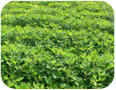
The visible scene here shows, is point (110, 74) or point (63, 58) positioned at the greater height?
point (63, 58)

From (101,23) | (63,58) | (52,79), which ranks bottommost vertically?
(52,79)

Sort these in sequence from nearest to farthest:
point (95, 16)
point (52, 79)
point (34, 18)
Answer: point (52, 79) → point (34, 18) → point (95, 16)

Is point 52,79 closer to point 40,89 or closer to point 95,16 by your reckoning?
point 40,89

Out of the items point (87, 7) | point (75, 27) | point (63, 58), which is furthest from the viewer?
point (87, 7)

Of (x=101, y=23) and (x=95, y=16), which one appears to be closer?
(x=101, y=23)

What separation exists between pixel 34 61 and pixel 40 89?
507 millimetres

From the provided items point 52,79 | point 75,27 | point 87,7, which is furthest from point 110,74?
point 87,7

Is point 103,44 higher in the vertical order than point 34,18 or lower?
lower

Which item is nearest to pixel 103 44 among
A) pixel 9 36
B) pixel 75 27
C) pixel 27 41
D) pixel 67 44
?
pixel 67 44

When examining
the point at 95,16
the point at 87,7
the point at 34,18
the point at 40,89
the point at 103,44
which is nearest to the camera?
the point at 40,89

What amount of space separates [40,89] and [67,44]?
1.39 metres

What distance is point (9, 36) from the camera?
3.46 m

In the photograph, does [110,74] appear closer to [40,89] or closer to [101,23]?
[40,89]

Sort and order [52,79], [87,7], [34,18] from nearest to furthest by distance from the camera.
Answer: [52,79] → [34,18] → [87,7]
